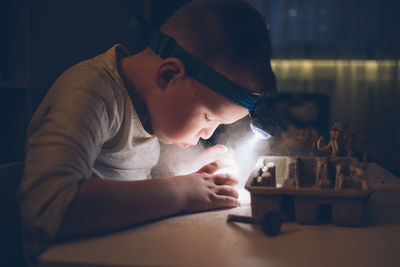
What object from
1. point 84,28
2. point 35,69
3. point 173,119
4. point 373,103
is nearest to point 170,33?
point 173,119

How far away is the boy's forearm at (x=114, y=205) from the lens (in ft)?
1.70

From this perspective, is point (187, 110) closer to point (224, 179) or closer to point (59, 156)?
point (224, 179)

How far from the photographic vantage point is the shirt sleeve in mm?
503

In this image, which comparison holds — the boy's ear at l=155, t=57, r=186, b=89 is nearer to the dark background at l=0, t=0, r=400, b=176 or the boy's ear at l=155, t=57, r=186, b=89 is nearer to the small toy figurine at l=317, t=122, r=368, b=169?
the small toy figurine at l=317, t=122, r=368, b=169

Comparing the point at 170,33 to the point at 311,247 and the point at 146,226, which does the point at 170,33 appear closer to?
the point at 146,226

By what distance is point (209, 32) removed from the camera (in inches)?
28.5

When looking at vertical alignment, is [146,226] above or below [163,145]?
above

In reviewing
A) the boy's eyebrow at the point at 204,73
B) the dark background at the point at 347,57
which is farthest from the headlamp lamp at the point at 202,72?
the dark background at the point at 347,57

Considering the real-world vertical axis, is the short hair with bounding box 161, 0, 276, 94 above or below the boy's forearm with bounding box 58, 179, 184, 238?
above

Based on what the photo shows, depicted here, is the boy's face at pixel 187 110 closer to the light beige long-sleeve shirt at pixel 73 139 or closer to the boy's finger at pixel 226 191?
the light beige long-sleeve shirt at pixel 73 139

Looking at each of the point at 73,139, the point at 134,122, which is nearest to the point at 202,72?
the point at 134,122

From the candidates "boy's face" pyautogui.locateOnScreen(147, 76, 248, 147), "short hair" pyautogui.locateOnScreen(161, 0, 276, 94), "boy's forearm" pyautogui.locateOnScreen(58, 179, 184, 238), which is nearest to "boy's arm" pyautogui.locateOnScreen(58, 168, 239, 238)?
"boy's forearm" pyautogui.locateOnScreen(58, 179, 184, 238)

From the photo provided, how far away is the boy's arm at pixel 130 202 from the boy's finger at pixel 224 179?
6cm

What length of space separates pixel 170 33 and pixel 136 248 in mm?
504
